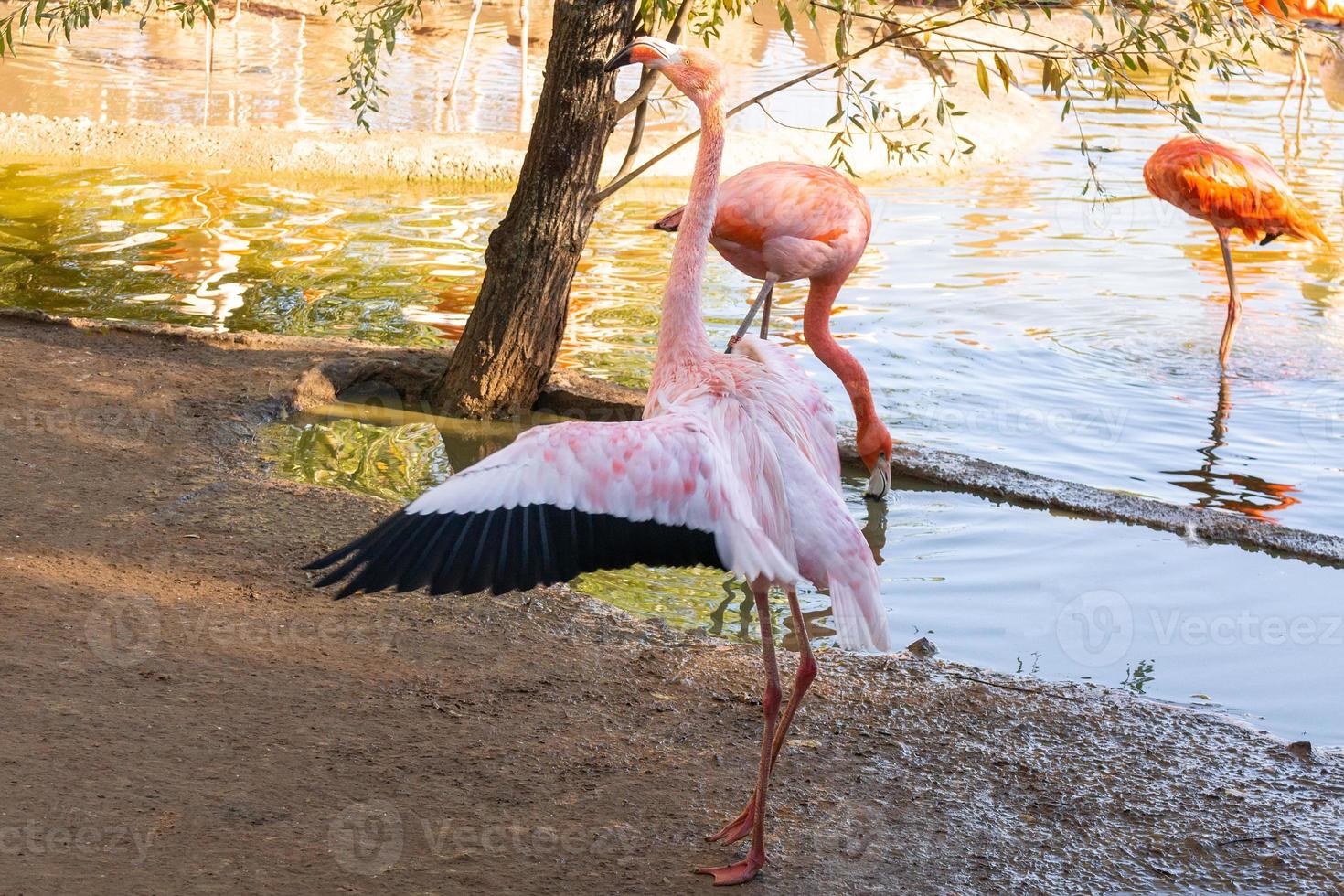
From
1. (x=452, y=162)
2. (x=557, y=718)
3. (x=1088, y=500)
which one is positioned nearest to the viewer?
(x=557, y=718)

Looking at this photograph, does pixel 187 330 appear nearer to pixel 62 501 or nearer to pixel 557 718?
pixel 62 501

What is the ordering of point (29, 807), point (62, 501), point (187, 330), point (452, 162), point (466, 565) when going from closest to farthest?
point (466, 565)
point (29, 807)
point (62, 501)
point (187, 330)
point (452, 162)

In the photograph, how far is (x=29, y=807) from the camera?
2.89 m

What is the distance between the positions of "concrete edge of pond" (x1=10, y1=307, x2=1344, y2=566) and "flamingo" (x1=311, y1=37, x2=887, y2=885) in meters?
2.45

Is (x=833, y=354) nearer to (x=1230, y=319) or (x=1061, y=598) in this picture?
(x=1061, y=598)

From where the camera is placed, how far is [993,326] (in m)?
7.99

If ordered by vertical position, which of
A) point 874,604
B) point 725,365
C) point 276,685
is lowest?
point 276,685

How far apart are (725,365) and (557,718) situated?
3.44ft

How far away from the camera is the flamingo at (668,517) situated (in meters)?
2.59

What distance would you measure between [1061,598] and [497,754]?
2.24 metres

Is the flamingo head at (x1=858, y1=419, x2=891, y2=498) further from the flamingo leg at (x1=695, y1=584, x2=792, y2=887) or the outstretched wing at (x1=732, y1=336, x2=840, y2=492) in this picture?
the flamingo leg at (x1=695, y1=584, x2=792, y2=887)

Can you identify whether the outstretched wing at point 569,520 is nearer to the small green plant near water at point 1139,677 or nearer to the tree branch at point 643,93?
the small green plant near water at point 1139,677

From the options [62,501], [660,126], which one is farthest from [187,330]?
[660,126]

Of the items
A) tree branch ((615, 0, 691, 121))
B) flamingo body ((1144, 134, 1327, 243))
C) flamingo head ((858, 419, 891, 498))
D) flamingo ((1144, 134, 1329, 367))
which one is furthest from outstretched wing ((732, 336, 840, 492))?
flamingo body ((1144, 134, 1327, 243))
